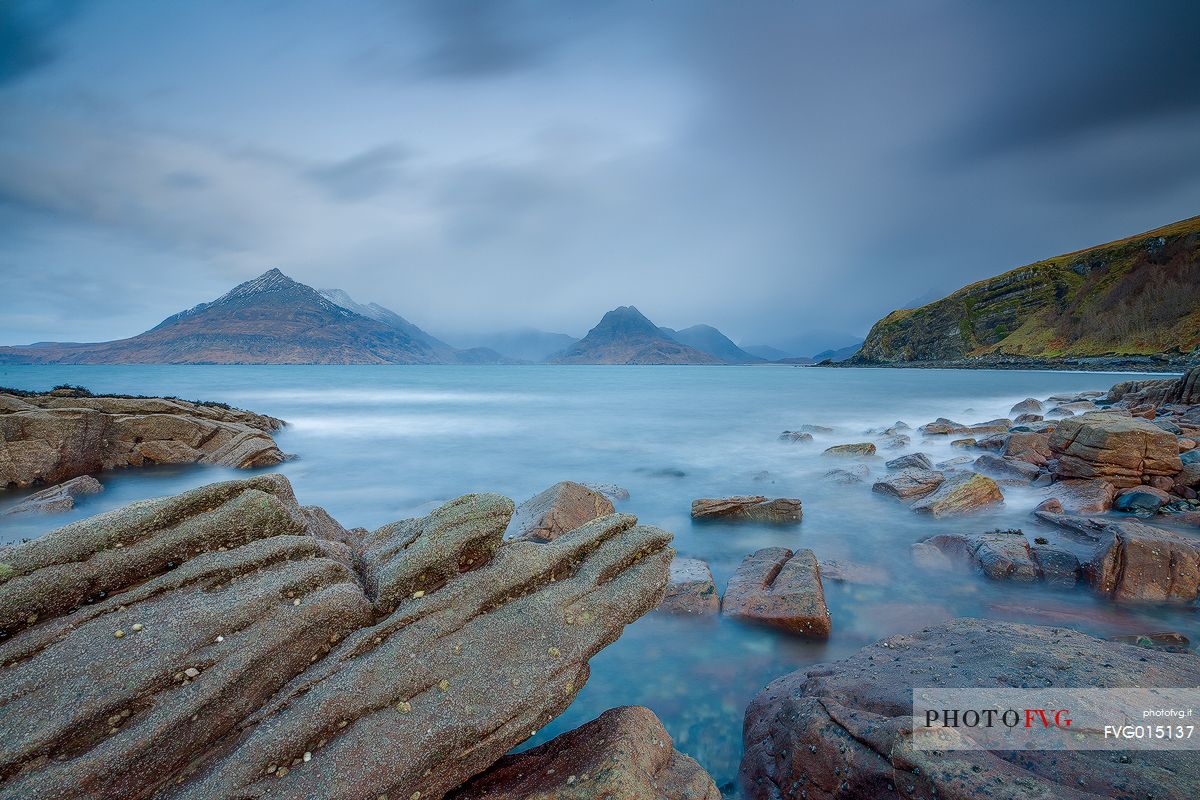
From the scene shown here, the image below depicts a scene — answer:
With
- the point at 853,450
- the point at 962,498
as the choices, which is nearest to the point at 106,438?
the point at 962,498

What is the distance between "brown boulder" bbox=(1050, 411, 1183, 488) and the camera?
14.4 meters

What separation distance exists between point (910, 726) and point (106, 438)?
26.5 m

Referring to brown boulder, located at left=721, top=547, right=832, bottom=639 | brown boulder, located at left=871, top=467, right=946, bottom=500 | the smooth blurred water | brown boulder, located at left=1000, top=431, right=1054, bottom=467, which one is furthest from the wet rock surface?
brown boulder, located at left=1000, top=431, right=1054, bottom=467

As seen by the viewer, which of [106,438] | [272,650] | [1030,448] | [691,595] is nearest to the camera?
[272,650]

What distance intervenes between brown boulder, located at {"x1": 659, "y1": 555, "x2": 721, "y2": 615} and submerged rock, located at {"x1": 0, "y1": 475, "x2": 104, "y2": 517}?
17078mm

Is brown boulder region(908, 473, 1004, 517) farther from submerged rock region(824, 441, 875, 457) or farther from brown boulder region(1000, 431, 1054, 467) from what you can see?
submerged rock region(824, 441, 875, 457)

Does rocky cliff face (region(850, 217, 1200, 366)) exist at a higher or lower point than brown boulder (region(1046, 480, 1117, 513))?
higher

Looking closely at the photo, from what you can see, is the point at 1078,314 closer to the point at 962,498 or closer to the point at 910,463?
the point at 910,463

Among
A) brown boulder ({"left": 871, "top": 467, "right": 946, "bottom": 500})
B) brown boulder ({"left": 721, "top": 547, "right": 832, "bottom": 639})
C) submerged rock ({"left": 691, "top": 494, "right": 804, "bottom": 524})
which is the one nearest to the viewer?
brown boulder ({"left": 721, "top": 547, "right": 832, "bottom": 639})

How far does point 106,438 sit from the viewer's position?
19.1 metres

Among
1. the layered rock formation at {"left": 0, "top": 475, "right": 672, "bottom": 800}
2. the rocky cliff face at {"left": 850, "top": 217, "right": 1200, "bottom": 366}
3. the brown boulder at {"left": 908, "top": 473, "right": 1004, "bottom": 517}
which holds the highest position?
the rocky cliff face at {"left": 850, "top": 217, "right": 1200, "bottom": 366}

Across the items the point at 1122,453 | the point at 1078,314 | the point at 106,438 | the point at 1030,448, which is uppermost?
the point at 1078,314

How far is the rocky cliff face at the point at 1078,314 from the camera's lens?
347ft

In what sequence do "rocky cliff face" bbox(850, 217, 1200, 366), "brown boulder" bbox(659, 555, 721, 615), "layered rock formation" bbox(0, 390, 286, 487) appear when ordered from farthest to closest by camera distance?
"rocky cliff face" bbox(850, 217, 1200, 366), "layered rock formation" bbox(0, 390, 286, 487), "brown boulder" bbox(659, 555, 721, 615)
